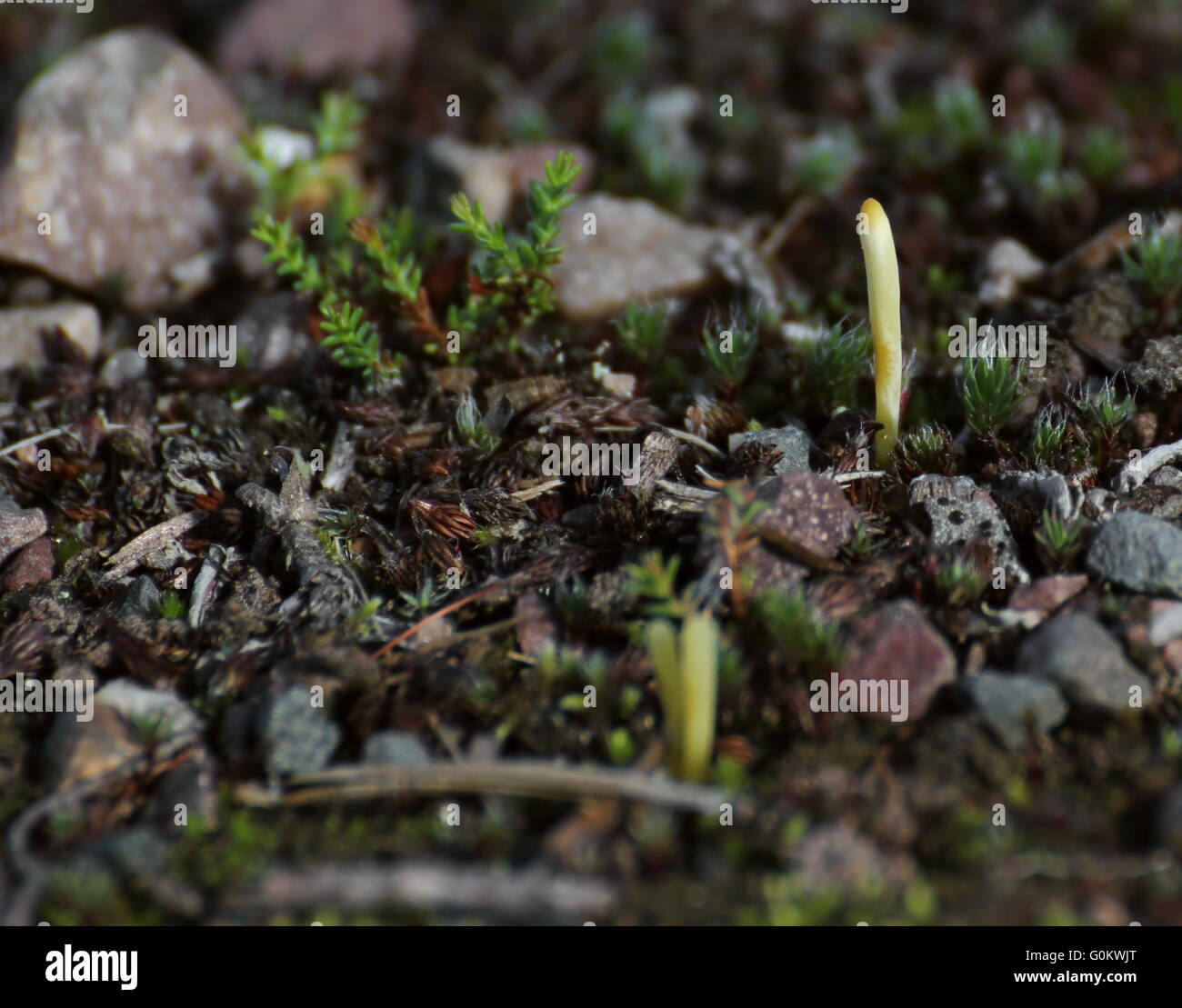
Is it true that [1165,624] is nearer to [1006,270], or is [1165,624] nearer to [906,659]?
[906,659]

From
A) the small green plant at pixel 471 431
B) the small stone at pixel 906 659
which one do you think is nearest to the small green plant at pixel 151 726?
the small green plant at pixel 471 431

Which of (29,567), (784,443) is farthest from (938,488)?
(29,567)

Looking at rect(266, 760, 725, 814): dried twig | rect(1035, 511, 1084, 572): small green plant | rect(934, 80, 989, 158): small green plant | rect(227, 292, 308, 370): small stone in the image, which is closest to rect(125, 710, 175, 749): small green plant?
rect(266, 760, 725, 814): dried twig

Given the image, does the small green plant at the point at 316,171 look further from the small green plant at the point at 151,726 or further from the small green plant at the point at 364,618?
the small green plant at the point at 151,726

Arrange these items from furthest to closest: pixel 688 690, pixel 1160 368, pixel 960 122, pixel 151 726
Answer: pixel 960 122, pixel 1160 368, pixel 151 726, pixel 688 690

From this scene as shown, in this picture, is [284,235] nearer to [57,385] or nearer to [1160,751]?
[57,385]

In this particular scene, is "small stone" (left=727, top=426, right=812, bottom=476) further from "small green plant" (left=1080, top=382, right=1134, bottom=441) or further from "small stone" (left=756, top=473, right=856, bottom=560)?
"small green plant" (left=1080, top=382, right=1134, bottom=441)
